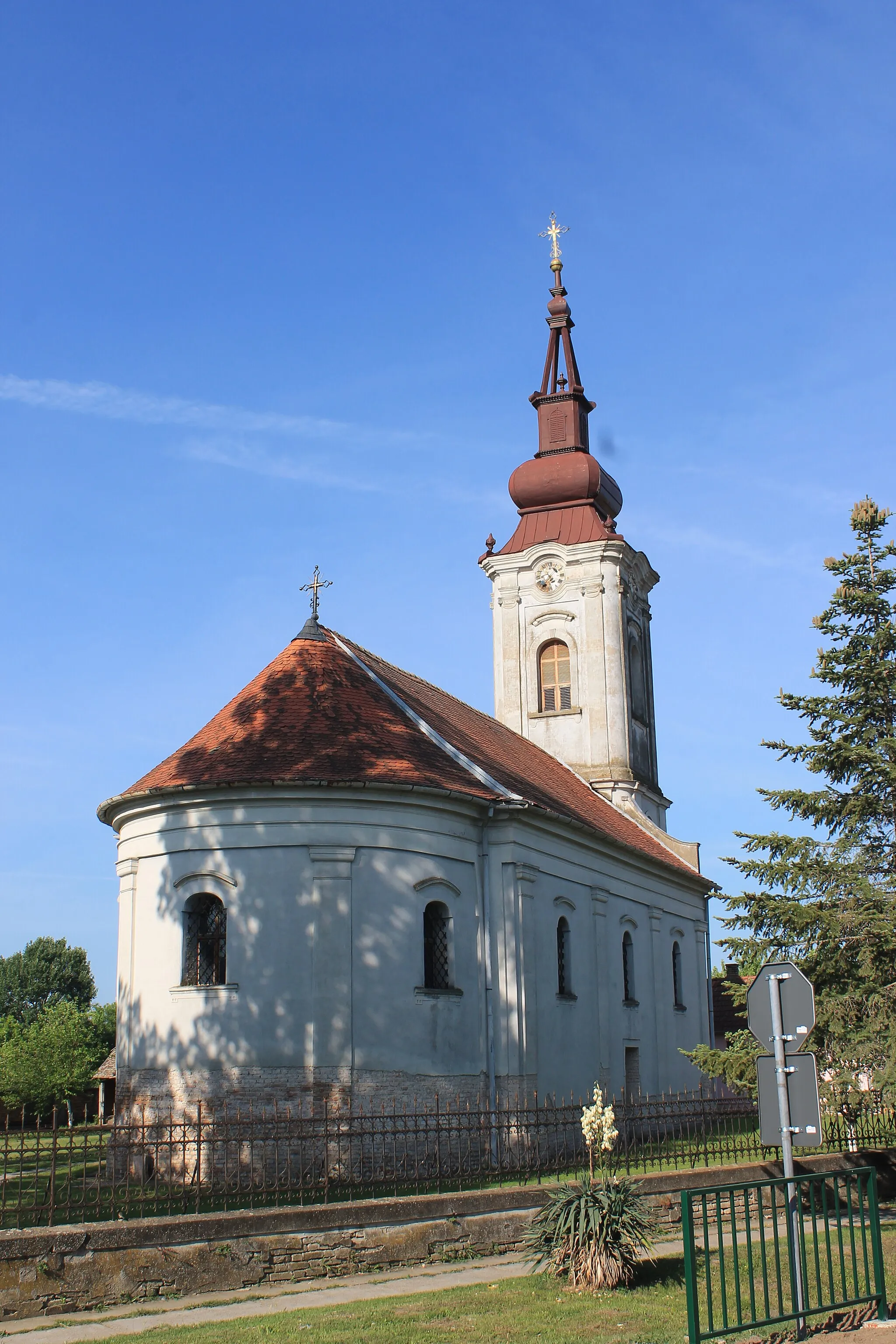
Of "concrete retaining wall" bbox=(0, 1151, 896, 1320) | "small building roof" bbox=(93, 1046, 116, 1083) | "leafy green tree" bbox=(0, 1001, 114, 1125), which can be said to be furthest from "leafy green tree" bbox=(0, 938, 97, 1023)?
"concrete retaining wall" bbox=(0, 1151, 896, 1320)

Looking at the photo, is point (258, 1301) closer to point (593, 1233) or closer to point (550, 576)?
point (593, 1233)

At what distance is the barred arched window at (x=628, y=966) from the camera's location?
2853cm

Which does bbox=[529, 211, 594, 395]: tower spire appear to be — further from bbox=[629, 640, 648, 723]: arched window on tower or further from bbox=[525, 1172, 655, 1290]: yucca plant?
bbox=[525, 1172, 655, 1290]: yucca plant

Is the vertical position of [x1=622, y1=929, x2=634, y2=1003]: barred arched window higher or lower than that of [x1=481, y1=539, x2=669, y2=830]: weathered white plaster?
lower

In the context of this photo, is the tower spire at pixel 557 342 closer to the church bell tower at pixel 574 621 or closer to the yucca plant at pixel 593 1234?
the church bell tower at pixel 574 621

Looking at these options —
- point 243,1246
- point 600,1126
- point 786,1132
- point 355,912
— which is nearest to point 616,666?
point 355,912

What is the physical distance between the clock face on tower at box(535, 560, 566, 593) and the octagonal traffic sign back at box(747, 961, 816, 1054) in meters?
26.3

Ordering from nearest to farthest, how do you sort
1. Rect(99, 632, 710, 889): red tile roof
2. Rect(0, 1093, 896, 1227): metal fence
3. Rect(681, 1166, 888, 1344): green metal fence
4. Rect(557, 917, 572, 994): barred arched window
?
Rect(681, 1166, 888, 1344): green metal fence
Rect(0, 1093, 896, 1227): metal fence
Rect(99, 632, 710, 889): red tile roof
Rect(557, 917, 572, 994): barred arched window

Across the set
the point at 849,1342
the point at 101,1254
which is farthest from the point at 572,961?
the point at 849,1342

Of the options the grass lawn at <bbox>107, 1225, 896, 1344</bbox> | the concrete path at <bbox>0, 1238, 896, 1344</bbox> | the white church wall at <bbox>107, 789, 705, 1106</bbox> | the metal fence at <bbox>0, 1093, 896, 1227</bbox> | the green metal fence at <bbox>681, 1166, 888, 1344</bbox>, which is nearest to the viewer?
the green metal fence at <bbox>681, 1166, 888, 1344</bbox>

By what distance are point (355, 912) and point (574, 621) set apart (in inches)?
628

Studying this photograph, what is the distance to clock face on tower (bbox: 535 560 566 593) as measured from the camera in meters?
35.0

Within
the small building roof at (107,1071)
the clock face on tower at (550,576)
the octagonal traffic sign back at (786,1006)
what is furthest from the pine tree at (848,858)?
the small building roof at (107,1071)

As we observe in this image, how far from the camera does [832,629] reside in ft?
54.3
